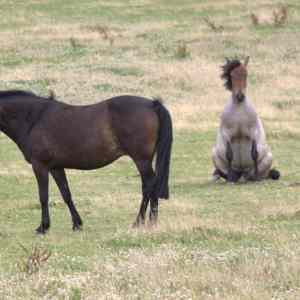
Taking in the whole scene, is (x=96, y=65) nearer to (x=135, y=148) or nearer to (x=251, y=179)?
(x=251, y=179)

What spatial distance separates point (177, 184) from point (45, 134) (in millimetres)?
5150

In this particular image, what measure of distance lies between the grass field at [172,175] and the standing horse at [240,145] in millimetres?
390

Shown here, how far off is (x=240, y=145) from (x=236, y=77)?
1.47 metres

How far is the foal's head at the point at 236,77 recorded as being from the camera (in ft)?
53.9

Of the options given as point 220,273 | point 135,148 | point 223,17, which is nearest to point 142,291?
point 220,273

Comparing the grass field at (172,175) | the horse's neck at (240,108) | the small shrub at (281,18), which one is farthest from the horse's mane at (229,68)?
the small shrub at (281,18)

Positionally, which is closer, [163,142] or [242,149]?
[163,142]

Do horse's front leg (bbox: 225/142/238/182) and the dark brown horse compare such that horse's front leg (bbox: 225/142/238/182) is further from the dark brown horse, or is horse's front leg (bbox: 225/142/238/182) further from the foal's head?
the dark brown horse

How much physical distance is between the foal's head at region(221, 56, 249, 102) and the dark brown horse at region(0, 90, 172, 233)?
4333 mm

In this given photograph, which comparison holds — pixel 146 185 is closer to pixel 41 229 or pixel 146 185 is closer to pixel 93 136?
pixel 93 136

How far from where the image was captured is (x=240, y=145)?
1750cm

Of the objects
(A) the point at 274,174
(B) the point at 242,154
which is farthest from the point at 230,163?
(A) the point at 274,174

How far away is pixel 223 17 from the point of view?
46.7 metres

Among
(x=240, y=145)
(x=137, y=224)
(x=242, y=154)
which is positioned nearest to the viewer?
(x=137, y=224)
